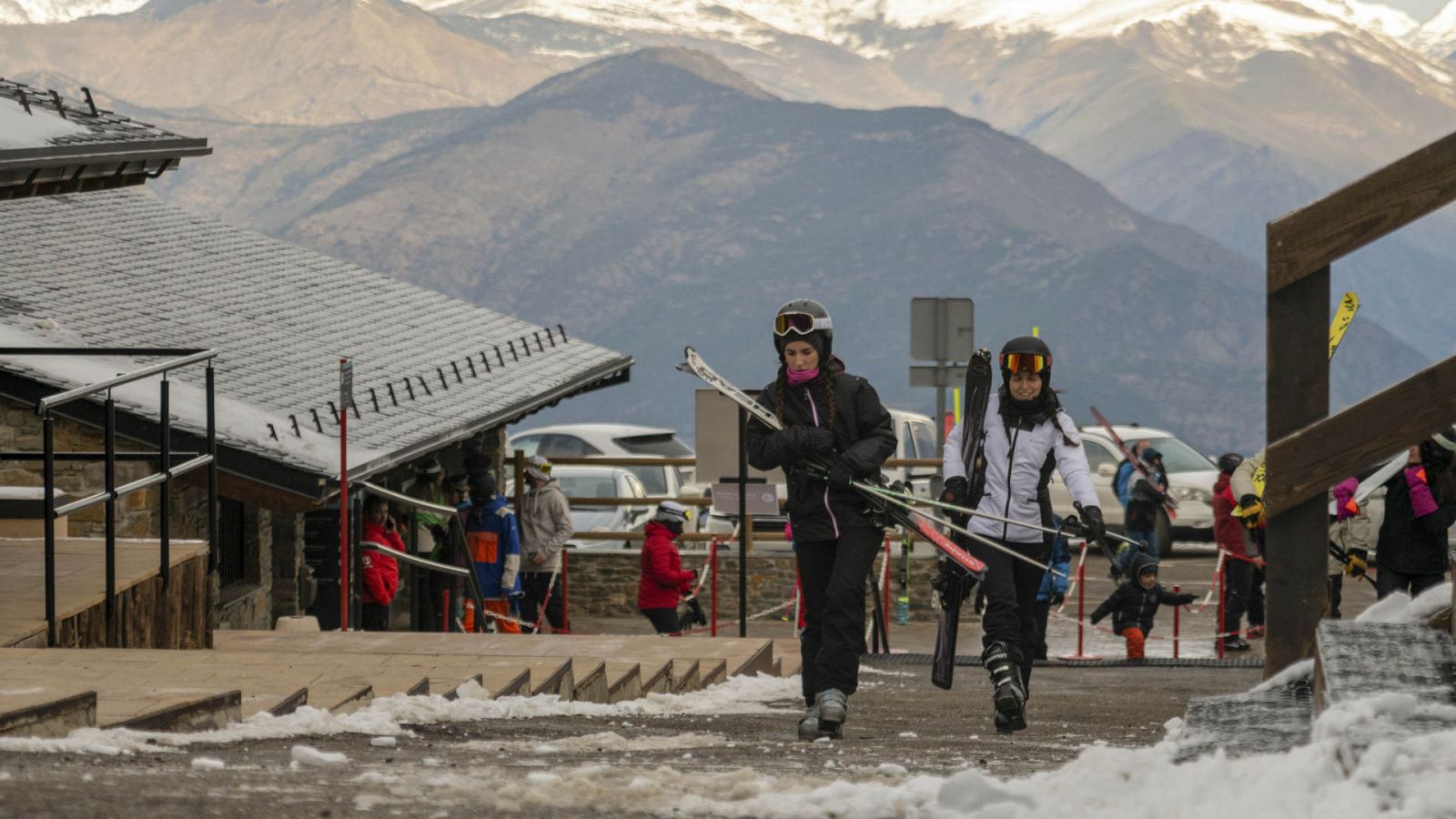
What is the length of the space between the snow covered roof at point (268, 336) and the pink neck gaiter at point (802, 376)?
23.5 ft

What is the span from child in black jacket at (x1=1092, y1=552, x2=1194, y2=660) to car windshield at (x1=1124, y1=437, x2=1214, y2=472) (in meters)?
11.0

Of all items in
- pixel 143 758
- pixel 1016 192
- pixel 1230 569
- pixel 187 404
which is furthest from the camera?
pixel 1016 192

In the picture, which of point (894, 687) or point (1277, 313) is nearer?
point (1277, 313)

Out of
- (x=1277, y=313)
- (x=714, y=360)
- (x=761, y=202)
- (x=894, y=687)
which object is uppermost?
(x=761, y=202)

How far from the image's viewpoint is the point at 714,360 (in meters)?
172

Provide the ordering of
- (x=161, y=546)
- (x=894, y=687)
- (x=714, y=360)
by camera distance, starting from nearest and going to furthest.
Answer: (x=161, y=546), (x=894, y=687), (x=714, y=360)

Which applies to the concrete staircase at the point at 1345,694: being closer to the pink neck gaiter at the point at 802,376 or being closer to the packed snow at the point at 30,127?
the pink neck gaiter at the point at 802,376

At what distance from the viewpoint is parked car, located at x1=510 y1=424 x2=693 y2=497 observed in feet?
94.1

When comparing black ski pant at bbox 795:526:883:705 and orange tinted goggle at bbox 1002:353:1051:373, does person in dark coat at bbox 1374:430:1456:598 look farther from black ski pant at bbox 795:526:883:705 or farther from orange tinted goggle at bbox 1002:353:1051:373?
black ski pant at bbox 795:526:883:705

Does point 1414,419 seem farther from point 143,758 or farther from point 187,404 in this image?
point 187,404

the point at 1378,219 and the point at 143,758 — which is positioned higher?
the point at 1378,219

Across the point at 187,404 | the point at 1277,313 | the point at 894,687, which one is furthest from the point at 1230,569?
the point at 1277,313

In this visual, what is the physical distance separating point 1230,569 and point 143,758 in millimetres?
13291

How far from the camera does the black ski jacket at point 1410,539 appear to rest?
12023 mm
